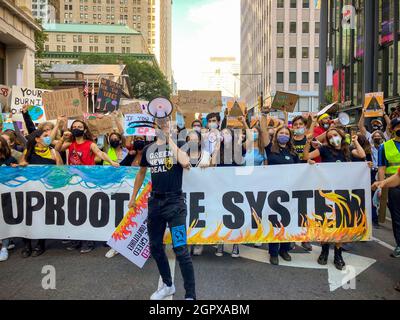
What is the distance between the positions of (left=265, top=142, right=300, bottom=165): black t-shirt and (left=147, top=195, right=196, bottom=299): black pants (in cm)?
185

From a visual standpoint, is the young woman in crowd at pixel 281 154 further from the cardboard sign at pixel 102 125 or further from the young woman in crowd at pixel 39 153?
the cardboard sign at pixel 102 125

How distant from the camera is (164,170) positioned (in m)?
3.97

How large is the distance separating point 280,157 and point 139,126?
77.5 inches

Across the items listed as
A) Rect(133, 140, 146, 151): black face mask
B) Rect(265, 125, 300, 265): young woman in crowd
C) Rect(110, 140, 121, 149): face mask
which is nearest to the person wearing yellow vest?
Rect(265, 125, 300, 265): young woman in crowd

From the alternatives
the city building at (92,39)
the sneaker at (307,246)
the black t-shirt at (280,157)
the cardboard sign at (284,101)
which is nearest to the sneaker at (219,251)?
the sneaker at (307,246)

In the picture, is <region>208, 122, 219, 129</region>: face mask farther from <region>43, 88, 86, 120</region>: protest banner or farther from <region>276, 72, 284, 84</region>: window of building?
<region>276, 72, 284, 84</region>: window of building

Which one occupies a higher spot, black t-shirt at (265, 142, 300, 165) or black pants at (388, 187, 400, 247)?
black t-shirt at (265, 142, 300, 165)

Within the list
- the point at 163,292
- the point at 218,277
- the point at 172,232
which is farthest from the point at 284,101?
the point at 163,292

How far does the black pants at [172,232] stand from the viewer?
379 cm

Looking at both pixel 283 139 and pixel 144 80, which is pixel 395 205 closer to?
pixel 283 139

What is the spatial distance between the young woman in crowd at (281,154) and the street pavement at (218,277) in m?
0.17

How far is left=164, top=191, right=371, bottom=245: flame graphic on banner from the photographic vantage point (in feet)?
16.8
